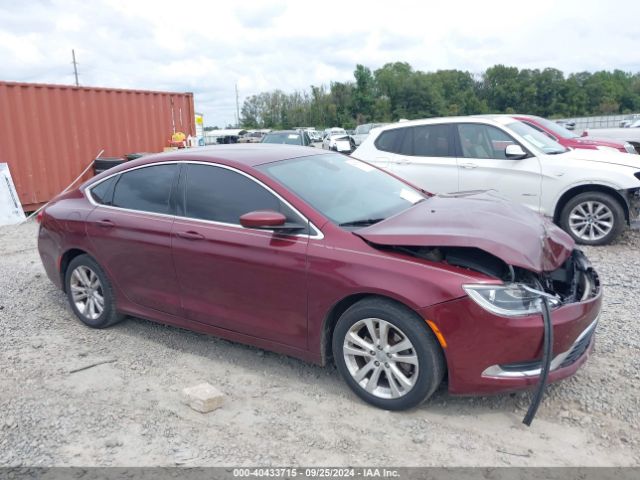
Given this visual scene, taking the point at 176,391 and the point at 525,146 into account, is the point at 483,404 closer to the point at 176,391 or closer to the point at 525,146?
the point at 176,391

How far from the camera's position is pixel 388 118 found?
268 feet

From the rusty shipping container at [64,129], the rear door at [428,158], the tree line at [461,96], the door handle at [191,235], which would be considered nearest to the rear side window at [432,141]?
the rear door at [428,158]

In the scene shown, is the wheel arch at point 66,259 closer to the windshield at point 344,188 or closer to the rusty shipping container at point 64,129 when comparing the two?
the windshield at point 344,188

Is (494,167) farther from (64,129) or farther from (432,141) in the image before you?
(64,129)

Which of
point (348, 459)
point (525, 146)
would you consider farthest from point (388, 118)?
point (348, 459)

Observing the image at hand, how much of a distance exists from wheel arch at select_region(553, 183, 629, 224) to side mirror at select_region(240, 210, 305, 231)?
4.93 m

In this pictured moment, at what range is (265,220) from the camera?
354cm

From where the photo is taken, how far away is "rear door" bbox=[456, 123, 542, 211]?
7.36 metres

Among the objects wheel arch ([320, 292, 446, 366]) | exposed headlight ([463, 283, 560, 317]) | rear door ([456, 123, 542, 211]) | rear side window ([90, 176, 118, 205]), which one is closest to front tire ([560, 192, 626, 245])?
rear door ([456, 123, 542, 211])

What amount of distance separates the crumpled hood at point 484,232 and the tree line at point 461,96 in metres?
77.4

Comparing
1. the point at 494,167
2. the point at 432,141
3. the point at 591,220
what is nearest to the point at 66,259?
the point at 432,141

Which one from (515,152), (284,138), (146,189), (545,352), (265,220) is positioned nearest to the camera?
(545,352)

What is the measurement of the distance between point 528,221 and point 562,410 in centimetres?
122

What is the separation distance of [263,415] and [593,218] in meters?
5.56
